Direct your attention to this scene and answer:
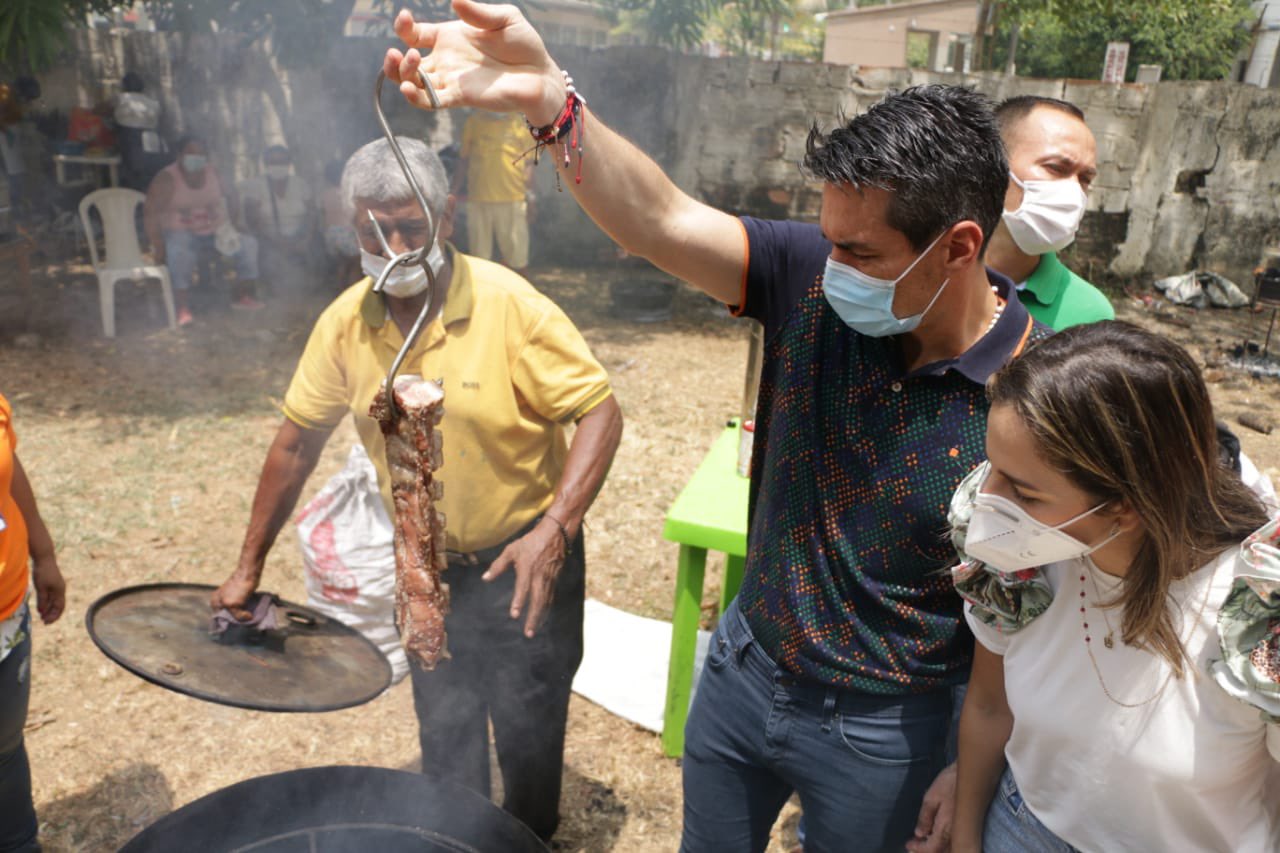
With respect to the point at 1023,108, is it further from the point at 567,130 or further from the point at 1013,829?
the point at 1013,829

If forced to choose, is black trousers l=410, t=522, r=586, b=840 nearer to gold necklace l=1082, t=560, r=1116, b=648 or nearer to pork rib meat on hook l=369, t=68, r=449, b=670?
pork rib meat on hook l=369, t=68, r=449, b=670

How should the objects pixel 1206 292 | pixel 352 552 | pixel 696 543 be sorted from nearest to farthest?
pixel 696 543, pixel 352 552, pixel 1206 292

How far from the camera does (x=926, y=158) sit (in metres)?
1.53

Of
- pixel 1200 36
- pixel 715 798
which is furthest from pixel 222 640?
pixel 1200 36

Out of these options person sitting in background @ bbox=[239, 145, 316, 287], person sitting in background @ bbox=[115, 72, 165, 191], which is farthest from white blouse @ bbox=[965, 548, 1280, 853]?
person sitting in background @ bbox=[115, 72, 165, 191]

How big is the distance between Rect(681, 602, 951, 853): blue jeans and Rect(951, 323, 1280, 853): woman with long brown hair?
29 centimetres

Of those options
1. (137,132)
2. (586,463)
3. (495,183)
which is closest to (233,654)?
(586,463)

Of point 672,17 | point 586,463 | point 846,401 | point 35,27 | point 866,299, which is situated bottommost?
point 586,463

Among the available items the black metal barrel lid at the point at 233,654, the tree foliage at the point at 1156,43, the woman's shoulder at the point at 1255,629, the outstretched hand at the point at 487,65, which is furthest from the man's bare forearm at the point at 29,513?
the tree foliage at the point at 1156,43

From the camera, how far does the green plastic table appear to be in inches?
123

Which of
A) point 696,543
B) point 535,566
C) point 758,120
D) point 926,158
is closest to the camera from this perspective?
point 926,158

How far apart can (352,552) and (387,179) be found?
1841mm

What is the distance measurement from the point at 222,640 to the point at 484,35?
161 centimetres

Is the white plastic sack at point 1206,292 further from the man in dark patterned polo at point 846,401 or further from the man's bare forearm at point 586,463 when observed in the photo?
the man in dark patterned polo at point 846,401
